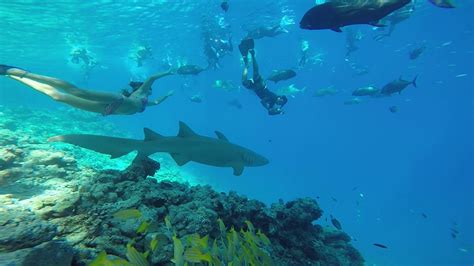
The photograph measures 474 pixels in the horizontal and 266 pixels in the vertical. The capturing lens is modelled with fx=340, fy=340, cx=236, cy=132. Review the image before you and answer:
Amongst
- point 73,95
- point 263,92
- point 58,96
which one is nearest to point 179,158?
point 73,95

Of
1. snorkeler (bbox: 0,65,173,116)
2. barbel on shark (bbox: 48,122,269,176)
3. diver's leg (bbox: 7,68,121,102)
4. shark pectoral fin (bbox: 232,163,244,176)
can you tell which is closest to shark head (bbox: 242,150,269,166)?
barbel on shark (bbox: 48,122,269,176)

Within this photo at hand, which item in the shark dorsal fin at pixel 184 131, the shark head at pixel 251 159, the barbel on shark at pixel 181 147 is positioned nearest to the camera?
the barbel on shark at pixel 181 147

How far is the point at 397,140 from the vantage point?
533 feet

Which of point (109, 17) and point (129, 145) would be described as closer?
point (129, 145)

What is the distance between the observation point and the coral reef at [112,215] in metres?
3.21

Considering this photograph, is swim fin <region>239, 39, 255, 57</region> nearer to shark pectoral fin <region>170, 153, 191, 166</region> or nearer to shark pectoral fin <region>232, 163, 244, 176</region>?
shark pectoral fin <region>232, 163, 244, 176</region>

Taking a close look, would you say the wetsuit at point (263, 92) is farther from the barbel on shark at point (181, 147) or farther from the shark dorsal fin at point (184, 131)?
the shark dorsal fin at point (184, 131)

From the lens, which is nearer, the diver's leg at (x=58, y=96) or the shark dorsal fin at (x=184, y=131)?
the diver's leg at (x=58, y=96)

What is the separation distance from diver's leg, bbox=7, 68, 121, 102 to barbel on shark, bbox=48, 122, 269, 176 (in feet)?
3.13

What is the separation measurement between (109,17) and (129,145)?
36.6 m

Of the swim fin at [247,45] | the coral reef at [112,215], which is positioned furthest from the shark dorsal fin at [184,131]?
the swim fin at [247,45]

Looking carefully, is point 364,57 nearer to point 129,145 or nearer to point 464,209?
point 129,145

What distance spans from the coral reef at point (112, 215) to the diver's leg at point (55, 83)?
1455 millimetres

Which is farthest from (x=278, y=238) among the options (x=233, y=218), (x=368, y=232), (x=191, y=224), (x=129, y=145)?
(x=368, y=232)
